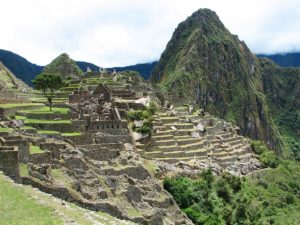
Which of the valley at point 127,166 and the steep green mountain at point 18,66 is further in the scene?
the steep green mountain at point 18,66

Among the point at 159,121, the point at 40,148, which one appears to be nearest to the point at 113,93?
the point at 159,121

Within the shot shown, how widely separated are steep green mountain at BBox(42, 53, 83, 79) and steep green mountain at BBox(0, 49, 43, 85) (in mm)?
20304

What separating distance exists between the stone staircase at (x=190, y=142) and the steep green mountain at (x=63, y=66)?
40101 mm

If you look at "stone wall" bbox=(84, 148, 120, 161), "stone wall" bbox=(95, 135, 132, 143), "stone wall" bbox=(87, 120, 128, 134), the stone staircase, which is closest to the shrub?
the stone staircase

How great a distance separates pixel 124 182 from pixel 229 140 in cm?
3495

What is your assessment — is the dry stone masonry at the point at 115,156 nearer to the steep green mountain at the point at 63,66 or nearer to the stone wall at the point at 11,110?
the stone wall at the point at 11,110

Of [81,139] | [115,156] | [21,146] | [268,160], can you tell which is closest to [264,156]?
[268,160]

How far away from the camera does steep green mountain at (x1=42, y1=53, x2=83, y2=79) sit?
3967 inches

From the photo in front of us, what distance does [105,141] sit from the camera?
125ft

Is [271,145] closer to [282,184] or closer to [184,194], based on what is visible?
[282,184]

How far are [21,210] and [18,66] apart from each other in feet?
385

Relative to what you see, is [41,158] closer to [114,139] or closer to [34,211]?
[34,211]

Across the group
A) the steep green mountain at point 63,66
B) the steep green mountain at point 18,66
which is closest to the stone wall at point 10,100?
the steep green mountain at point 63,66

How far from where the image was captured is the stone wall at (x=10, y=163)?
66.5 feet
